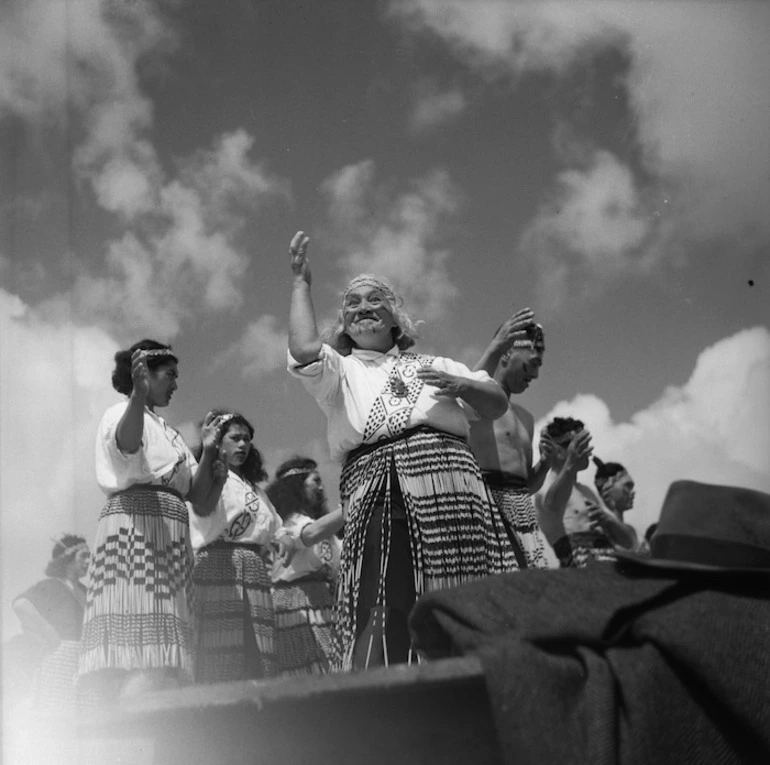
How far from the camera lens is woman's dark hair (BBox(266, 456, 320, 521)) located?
594 cm

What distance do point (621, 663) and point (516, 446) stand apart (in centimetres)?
338

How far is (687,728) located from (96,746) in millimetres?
1470

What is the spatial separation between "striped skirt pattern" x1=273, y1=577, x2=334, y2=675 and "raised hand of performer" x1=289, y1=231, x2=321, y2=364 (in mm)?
2489

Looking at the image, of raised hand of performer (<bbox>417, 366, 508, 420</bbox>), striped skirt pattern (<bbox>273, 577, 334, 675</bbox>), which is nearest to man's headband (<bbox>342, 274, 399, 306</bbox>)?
raised hand of performer (<bbox>417, 366, 508, 420</bbox>)

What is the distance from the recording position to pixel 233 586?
477cm

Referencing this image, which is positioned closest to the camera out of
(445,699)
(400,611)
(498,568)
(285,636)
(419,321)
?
(445,699)

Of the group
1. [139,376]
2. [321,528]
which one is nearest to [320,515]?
[321,528]

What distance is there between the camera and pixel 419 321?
3777mm

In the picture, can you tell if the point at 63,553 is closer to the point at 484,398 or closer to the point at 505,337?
the point at 505,337

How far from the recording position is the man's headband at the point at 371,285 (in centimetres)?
361

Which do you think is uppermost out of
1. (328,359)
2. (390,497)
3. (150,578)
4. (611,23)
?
(611,23)

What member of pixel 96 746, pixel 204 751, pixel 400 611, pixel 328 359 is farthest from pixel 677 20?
pixel 204 751

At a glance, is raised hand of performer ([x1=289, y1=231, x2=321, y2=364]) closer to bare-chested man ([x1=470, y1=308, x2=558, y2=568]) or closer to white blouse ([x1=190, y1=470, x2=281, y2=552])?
bare-chested man ([x1=470, y1=308, x2=558, y2=568])

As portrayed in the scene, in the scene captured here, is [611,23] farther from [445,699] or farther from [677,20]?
[445,699]
